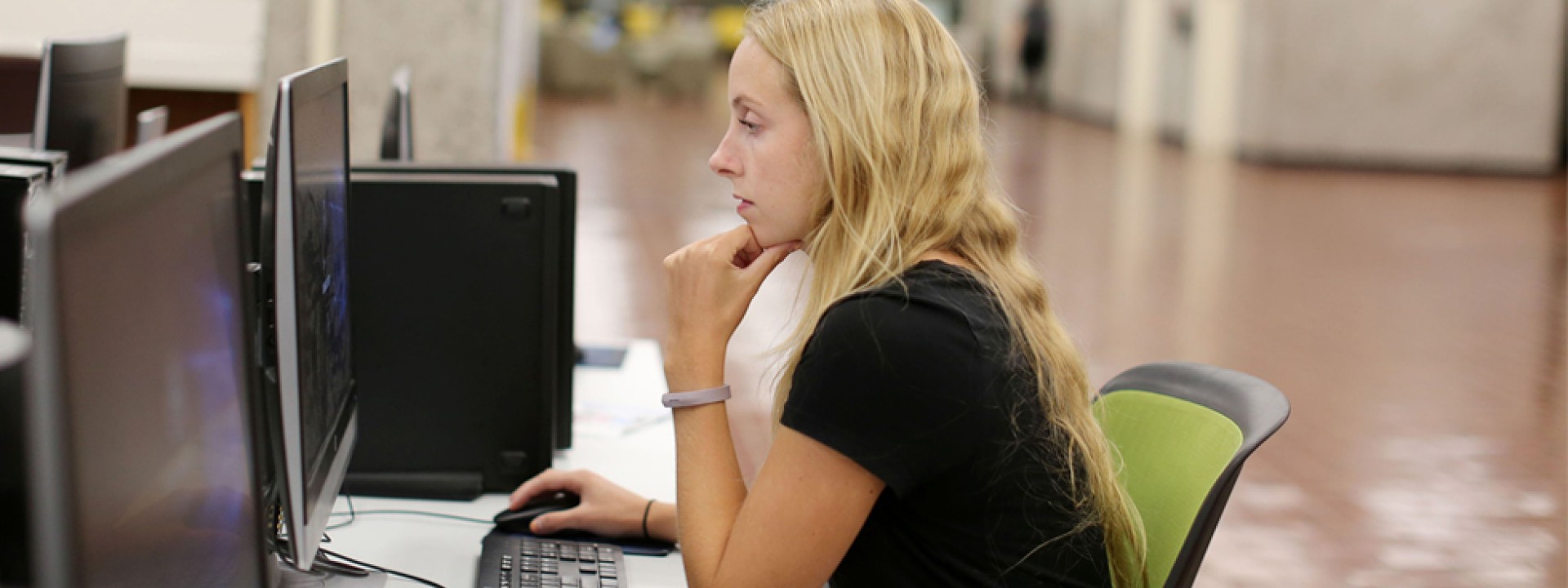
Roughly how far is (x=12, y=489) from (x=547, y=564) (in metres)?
0.84

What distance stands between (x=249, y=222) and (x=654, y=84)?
67.5 feet

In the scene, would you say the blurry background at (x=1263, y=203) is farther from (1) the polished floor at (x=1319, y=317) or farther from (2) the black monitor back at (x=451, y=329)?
(2) the black monitor back at (x=451, y=329)

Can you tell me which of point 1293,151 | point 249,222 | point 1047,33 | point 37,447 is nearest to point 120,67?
point 249,222

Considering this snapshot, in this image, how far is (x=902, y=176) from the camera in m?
1.39

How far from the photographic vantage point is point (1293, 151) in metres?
12.8

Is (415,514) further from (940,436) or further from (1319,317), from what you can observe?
(1319,317)

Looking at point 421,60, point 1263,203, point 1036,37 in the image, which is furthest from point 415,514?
point 1036,37

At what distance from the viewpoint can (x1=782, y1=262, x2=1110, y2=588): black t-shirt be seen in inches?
50.5

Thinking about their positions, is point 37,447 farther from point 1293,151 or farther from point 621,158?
point 1293,151

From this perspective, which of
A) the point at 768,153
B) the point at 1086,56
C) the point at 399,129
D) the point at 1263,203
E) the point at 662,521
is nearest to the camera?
the point at 768,153

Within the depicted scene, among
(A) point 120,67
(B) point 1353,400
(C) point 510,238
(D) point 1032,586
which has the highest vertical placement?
(A) point 120,67

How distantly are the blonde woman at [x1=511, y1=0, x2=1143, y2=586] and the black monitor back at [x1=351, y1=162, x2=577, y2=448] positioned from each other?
534mm

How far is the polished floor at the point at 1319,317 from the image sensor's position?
3766mm

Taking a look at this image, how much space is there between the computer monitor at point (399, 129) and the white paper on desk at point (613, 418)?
0.56m
